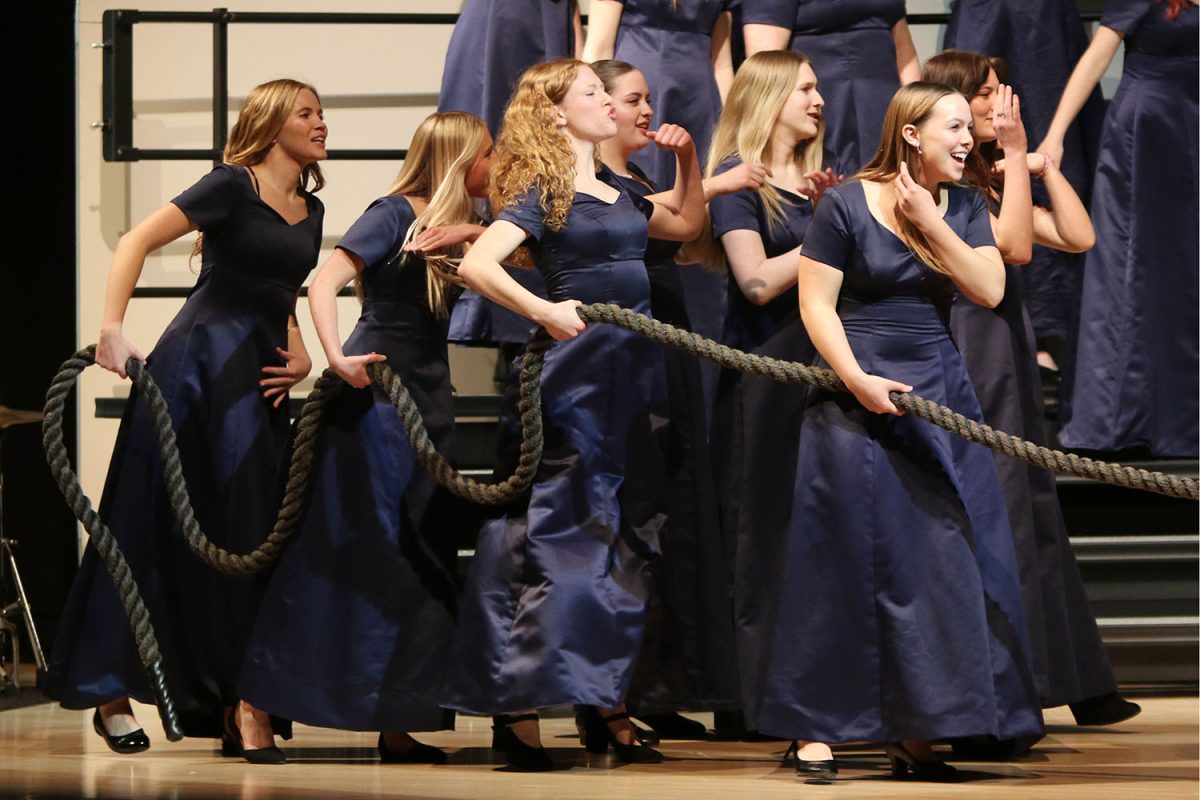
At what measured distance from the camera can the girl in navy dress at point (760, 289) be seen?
4.04 m

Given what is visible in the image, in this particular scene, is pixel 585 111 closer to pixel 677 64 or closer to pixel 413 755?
pixel 677 64

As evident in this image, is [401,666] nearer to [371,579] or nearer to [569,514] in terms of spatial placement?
[371,579]

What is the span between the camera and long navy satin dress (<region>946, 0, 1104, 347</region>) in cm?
556

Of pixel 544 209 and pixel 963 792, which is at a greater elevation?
pixel 544 209

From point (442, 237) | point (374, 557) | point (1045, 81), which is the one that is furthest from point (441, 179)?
point (1045, 81)

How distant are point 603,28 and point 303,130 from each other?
100cm

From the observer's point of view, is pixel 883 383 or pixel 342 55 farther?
pixel 342 55

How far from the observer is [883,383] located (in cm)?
354

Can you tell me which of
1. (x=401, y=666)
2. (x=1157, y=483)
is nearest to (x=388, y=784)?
(x=401, y=666)

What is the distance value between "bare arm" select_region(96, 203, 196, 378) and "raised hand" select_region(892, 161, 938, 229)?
1.66 m

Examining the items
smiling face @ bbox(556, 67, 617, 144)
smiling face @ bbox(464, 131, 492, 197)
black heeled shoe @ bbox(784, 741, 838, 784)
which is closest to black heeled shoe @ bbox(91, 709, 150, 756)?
smiling face @ bbox(464, 131, 492, 197)

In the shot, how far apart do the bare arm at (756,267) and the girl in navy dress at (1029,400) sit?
41 cm

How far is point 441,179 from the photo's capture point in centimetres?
409

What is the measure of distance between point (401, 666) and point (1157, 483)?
161 centimetres
